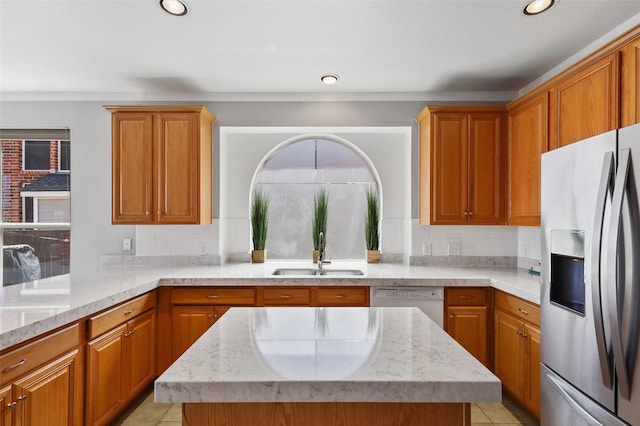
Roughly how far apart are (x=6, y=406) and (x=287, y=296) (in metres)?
1.68

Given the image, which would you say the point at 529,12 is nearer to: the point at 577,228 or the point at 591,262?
the point at 577,228

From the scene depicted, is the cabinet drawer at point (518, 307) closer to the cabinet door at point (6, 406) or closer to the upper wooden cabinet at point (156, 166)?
the upper wooden cabinet at point (156, 166)

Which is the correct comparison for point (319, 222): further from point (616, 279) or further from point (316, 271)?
point (616, 279)

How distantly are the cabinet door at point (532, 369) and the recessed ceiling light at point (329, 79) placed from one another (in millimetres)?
2308

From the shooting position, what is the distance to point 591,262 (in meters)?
1.54

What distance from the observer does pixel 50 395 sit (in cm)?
175

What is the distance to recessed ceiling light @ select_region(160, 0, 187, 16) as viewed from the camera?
2.02 metres

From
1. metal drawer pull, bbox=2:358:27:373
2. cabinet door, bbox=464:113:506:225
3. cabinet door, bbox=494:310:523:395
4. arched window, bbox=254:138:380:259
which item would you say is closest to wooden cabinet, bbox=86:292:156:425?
metal drawer pull, bbox=2:358:27:373

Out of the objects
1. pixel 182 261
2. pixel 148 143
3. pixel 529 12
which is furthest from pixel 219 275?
pixel 529 12

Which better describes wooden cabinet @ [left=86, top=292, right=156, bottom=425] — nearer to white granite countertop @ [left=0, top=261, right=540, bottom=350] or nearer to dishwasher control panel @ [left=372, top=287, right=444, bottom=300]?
white granite countertop @ [left=0, top=261, right=540, bottom=350]

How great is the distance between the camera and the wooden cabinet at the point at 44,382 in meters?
1.52

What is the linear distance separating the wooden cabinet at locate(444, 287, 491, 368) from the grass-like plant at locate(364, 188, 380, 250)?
1070 millimetres

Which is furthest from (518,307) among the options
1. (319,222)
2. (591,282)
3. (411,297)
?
(319,222)

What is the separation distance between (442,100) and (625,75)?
163cm
